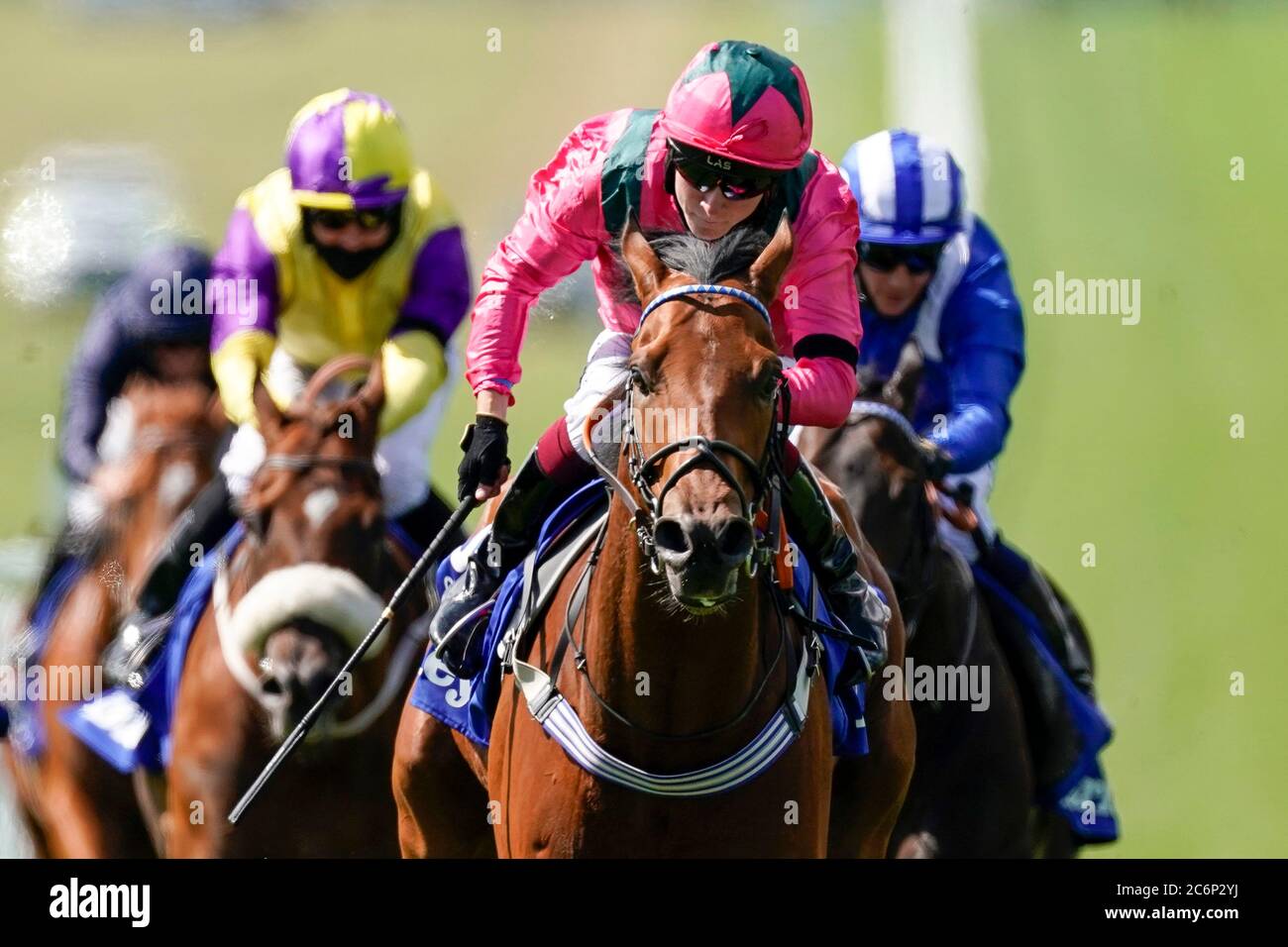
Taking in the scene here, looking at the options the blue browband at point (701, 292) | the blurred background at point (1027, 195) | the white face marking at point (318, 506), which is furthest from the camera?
the blurred background at point (1027, 195)

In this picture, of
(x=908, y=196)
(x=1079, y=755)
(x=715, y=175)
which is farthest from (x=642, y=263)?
(x=1079, y=755)

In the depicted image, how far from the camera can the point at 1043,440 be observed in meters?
17.2

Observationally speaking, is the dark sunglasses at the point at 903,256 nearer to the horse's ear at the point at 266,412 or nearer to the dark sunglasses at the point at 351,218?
the dark sunglasses at the point at 351,218

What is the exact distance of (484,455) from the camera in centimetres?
472

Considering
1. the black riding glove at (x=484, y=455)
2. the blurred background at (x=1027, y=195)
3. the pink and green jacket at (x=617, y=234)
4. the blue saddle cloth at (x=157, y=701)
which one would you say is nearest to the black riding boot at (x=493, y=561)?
the black riding glove at (x=484, y=455)

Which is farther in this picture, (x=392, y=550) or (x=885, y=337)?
(x=885, y=337)

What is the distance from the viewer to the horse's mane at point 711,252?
423 cm

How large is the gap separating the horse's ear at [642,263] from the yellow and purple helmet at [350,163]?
2.59 metres

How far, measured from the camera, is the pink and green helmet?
Result: 4480 mm

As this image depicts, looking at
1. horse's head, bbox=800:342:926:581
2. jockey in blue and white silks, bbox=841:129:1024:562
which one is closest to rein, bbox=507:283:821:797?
horse's head, bbox=800:342:926:581

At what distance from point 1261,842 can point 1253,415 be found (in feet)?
20.6

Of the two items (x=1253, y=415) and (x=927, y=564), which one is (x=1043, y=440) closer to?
(x=1253, y=415)
